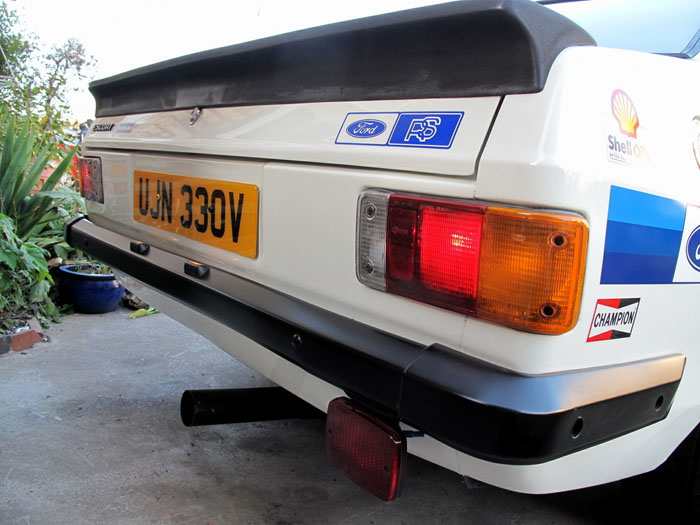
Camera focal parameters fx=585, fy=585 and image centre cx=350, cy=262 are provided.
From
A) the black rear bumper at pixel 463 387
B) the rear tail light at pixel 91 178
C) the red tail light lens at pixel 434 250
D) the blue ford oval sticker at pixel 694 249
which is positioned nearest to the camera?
the black rear bumper at pixel 463 387

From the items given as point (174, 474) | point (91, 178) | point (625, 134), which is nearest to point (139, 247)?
point (91, 178)

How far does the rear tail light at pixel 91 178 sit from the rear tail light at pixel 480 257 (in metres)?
1.58

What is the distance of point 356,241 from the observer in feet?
4.62

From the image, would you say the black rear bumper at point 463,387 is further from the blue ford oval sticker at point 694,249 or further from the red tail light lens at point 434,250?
the blue ford oval sticker at point 694,249

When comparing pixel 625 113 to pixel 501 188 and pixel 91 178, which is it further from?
pixel 91 178

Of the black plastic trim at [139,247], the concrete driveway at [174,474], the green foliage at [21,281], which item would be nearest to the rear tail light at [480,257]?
the concrete driveway at [174,474]

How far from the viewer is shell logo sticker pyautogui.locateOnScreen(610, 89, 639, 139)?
3.88ft

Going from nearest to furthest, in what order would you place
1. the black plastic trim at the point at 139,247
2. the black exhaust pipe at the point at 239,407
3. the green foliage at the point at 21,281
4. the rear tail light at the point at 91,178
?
the black exhaust pipe at the point at 239,407 < the black plastic trim at the point at 139,247 < the rear tail light at the point at 91,178 < the green foliage at the point at 21,281

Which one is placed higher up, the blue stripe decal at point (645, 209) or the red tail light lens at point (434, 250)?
the blue stripe decal at point (645, 209)

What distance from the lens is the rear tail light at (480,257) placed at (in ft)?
3.62

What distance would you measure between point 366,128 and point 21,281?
3.40 metres

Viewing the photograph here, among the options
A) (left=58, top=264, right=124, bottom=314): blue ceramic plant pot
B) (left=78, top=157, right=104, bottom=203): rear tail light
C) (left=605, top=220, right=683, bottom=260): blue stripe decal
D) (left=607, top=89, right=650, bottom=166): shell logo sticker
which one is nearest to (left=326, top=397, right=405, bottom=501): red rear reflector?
(left=605, top=220, right=683, bottom=260): blue stripe decal

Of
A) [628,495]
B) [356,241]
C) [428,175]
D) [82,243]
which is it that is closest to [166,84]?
[82,243]

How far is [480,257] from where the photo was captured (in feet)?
3.89
